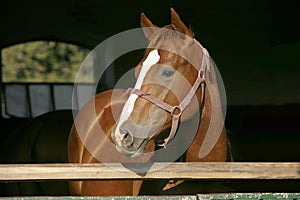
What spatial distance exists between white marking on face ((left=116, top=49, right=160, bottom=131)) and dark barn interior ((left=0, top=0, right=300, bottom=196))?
139 inches

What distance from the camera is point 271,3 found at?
7.11 metres

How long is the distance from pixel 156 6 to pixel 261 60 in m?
1.31

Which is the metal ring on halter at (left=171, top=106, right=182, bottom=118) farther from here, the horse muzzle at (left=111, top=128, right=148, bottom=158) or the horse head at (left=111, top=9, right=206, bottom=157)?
the horse muzzle at (left=111, top=128, right=148, bottom=158)

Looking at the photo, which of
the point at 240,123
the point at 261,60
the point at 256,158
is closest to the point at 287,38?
the point at 261,60

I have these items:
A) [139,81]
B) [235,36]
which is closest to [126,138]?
[139,81]

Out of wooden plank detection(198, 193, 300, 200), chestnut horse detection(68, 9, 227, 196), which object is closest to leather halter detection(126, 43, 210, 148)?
chestnut horse detection(68, 9, 227, 196)

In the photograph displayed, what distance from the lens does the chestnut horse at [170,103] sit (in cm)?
268

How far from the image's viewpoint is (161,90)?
9.11 ft

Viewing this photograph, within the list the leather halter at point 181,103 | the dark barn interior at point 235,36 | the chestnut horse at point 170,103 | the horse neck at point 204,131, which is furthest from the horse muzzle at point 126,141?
the dark barn interior at point 235,36

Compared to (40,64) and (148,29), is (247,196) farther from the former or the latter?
(40,64)

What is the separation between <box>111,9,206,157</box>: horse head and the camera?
8.72ft

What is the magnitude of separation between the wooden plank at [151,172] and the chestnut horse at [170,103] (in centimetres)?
11

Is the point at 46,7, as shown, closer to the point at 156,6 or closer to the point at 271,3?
the point at 156,6

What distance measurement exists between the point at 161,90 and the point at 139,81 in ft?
0.34
